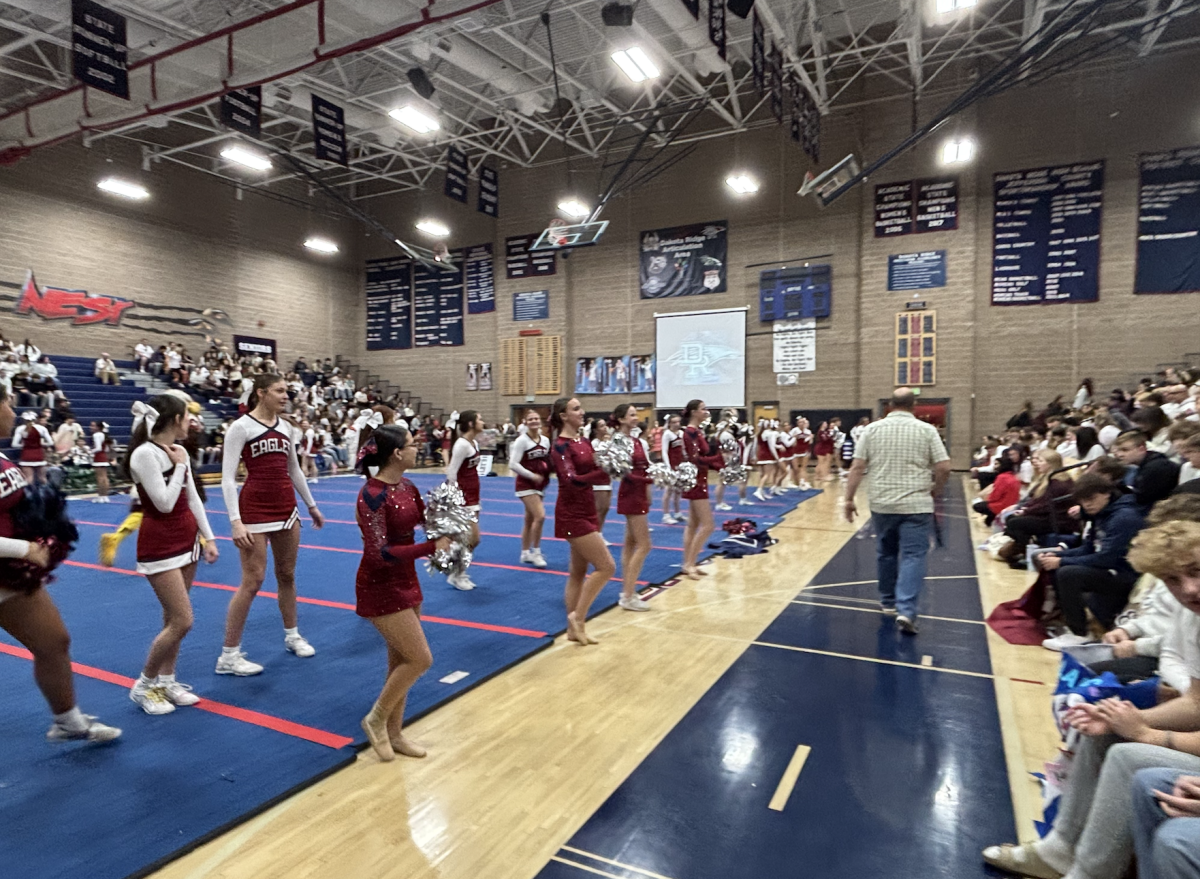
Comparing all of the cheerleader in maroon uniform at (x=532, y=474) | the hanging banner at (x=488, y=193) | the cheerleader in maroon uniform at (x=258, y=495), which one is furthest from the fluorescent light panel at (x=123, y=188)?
the cheerleader in maroon uniform at (x=258, y=495)

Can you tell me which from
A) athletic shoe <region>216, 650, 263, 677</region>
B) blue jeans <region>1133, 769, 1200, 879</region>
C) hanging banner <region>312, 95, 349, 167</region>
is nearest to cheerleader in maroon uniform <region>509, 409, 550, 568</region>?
athletic shoe <region>216, 650, 263, 677</region>

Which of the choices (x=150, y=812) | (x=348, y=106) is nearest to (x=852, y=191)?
(x=348, y=106)

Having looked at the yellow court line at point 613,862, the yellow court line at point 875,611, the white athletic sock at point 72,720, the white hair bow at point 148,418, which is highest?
the white hair bow at point 148,418

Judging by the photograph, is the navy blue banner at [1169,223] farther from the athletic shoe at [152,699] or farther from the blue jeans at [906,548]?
the athletic shoe at [152,699]

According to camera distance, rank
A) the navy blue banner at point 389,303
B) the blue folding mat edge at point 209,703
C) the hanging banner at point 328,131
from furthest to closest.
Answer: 1. the navy blue banner at point 389,303
2. the hanging banner at point 328,131
3. the blue folding mat edge at point 209,703

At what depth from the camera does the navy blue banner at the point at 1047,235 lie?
16453 millimetres

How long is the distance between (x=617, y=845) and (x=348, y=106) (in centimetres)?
1885

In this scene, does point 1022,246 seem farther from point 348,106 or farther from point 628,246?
point 348,106

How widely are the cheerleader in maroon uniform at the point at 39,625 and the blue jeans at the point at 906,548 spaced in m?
5.01

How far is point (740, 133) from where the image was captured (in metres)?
19.8

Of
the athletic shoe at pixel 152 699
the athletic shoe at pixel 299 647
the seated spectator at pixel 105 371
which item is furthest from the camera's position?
the seated spectator at pixel 105 371

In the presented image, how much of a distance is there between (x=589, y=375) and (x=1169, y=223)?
15.6 metres

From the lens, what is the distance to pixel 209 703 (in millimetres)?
3758

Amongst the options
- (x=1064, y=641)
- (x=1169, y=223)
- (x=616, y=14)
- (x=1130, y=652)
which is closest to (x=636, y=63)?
(x=616, y=14)
